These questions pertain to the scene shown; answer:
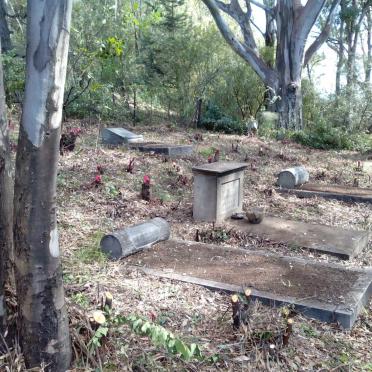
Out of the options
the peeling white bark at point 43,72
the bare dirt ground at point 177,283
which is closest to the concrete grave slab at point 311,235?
the bare dirt ground at point 177,283

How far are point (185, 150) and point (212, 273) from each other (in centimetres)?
585

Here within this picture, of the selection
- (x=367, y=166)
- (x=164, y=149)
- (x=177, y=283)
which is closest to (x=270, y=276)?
(x=177, y=283)

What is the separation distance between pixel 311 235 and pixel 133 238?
7.21ft

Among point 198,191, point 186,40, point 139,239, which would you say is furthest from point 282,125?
point 139,239

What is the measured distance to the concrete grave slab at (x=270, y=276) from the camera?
367cm

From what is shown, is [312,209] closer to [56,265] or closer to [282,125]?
[56,265]

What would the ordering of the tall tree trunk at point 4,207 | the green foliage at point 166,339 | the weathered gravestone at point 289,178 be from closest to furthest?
the green foliage at point 166,339, the tall tree trunk at point 4,207, the weathered gravestone at point 289,178

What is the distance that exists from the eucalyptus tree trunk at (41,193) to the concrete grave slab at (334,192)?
5.91 m

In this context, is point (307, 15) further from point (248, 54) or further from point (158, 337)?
point (158, 337)

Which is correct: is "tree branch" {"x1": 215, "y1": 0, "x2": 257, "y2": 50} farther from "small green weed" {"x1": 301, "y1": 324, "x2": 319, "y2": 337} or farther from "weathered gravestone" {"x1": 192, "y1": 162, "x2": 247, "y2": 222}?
"small green weed" {"x1": 301, "y1": 324, "x2": 319, "y2": 337}

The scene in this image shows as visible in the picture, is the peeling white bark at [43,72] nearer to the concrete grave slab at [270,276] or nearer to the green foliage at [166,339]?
the green foliage at [166,339]

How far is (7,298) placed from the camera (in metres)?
2.75

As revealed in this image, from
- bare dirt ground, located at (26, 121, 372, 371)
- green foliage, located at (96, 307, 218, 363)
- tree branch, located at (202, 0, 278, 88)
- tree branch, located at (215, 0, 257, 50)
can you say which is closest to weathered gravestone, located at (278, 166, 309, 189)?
bare dirt ground, located at (26, 121, 372, 371)

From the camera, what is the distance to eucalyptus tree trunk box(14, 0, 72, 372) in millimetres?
2273
